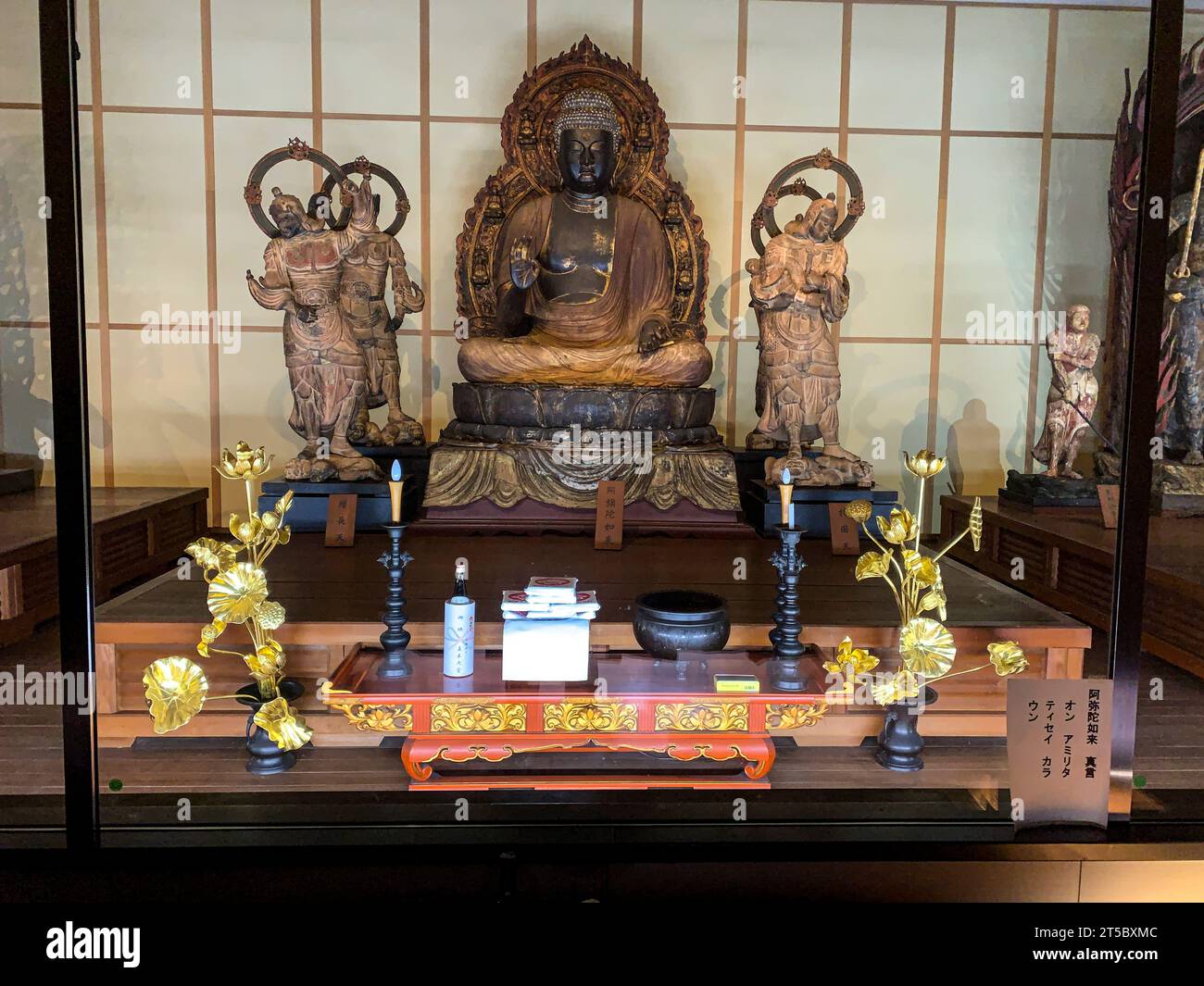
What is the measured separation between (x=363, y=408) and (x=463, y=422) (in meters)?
0.44

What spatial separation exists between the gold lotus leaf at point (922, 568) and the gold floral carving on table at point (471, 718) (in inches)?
40.6

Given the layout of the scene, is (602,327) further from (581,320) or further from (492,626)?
(492,626)

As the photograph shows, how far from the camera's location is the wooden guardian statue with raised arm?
162 inches

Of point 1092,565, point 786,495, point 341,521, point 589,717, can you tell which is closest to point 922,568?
point 786,495

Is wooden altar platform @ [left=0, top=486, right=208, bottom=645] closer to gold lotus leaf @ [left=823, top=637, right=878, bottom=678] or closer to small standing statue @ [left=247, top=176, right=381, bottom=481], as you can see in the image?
small standing statue @ [left=247, top=176, right=381, bottom=481]

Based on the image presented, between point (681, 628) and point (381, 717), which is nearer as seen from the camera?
point (381, 717)

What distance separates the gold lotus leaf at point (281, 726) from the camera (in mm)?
2283

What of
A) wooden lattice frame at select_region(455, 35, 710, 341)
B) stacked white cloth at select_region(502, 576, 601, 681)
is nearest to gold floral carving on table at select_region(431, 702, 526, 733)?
stacked white cloth at select_region(502, 576, 601, 681)

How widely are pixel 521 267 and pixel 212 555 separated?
7.58 ft

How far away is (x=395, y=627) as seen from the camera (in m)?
2.44

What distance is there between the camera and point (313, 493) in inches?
155

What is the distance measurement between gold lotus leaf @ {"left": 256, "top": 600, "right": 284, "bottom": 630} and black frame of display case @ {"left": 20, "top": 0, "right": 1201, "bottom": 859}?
57 cm
